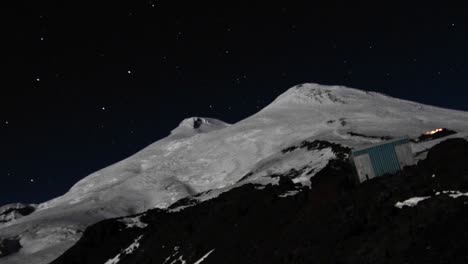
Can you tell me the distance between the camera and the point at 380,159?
29422 mm

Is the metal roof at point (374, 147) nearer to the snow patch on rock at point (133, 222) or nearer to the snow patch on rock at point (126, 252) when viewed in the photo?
the snow patch on rock at point (126, 252)

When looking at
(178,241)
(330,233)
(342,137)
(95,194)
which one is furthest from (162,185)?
(330,233)

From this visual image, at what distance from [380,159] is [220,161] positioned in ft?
413

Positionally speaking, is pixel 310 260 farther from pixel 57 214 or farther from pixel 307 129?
pixel 307 129

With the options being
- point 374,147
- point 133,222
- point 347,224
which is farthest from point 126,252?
point 347,224

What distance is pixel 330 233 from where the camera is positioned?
66.5 feet

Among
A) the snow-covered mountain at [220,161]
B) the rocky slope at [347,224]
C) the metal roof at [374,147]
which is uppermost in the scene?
the metal roof at [374,147]

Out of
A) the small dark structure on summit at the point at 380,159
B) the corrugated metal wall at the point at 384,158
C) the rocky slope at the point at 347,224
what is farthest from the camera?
the corrugated metal wall at the point at 384,158

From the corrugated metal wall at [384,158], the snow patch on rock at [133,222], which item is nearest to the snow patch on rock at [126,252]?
the snow patch on rock at [133,222]

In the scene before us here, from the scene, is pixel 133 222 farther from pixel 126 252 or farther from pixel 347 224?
pixel 347 224

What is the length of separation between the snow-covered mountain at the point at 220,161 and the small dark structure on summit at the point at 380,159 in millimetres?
36613

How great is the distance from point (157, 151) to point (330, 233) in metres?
181

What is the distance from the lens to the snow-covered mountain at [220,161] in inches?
4129

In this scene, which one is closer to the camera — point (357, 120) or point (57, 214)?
point (57, 214)
